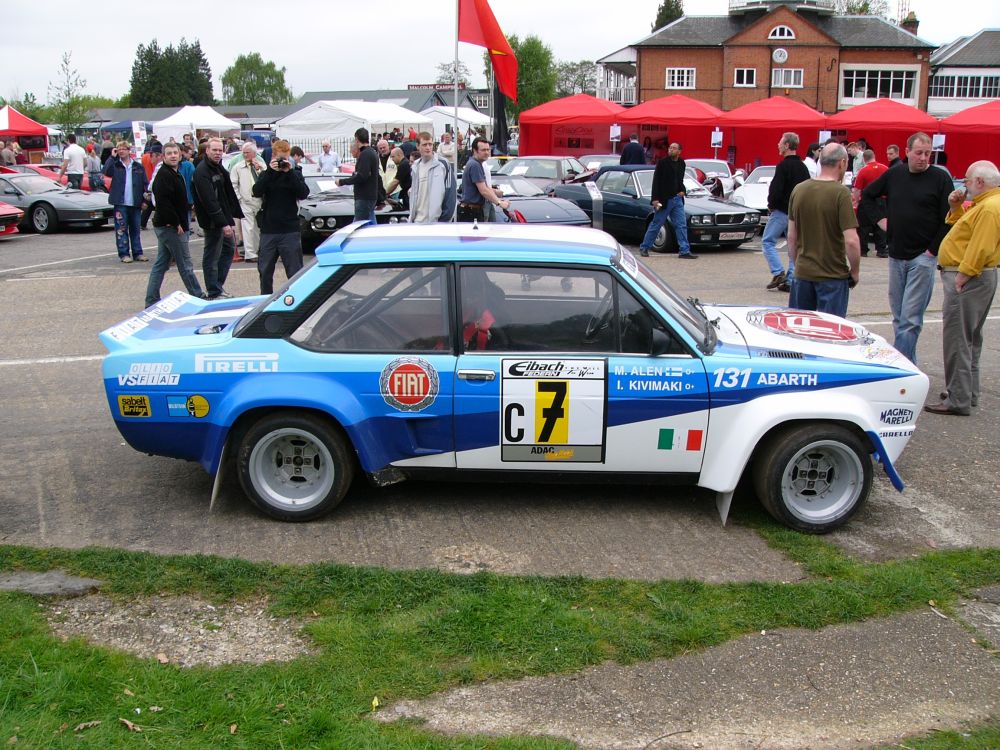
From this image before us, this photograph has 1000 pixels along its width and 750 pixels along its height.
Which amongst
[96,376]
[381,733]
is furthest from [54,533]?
[96,376]

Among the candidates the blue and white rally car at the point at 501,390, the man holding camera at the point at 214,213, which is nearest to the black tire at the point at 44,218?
the man holding camera at the point at 214,213

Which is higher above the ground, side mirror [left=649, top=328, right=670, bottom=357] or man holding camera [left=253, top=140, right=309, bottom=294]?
man holding camera [left=253, top=140, right=309, bottom=294]

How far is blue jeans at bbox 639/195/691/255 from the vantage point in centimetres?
1481

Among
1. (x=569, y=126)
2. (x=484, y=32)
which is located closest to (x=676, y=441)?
(x=484, y=32)

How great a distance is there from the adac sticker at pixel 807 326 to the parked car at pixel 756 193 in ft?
44.0

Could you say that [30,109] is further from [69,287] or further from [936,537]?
[936,537]

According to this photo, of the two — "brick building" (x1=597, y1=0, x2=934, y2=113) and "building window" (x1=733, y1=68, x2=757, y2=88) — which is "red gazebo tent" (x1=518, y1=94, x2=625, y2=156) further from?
"building window" (x1=733, y1=68, x2=757, y2=88)

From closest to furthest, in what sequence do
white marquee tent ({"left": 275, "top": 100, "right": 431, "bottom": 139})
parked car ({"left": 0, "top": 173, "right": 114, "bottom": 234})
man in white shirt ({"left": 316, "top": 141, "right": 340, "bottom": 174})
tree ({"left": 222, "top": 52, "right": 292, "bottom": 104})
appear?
parked car ({"left": 0, "top": 173, "right": 114, "bottom": 234}) → man in white shirt ({"left": 316, "top": 141, "right": 340, "bottom": 174}) → white marquee tent ({"left": 275, "top": 100, "right": 431, "bottom": 139}) → tree ({"left": 222, "top": 52, "right": 292, "bottom": 104})

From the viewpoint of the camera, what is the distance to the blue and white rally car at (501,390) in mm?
4762

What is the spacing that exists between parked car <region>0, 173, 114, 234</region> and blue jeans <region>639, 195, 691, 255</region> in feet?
39.6

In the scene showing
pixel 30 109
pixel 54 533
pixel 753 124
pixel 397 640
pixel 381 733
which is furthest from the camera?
pixel 30 109

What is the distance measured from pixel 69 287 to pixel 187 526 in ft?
28.6

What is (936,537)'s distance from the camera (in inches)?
192

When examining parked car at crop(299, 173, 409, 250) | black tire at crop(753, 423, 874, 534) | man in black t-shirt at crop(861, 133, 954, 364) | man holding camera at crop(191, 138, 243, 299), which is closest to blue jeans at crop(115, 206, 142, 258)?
parked car at crop(299, 173, 409, 250)
